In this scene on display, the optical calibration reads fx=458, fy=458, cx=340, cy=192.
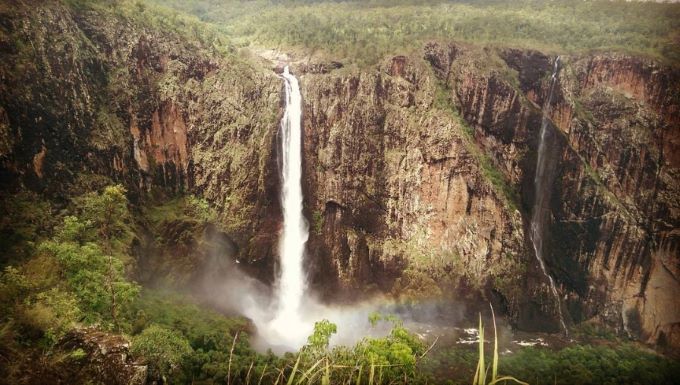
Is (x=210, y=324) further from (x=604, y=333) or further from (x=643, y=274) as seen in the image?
(x=643, y=274)

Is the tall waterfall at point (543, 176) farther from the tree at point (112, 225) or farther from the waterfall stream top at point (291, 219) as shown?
the tree at point (112, 225)

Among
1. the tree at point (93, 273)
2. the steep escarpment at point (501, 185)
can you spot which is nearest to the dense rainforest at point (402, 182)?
the steep escarpment at point (501, 185)

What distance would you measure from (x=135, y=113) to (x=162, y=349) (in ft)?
53.0

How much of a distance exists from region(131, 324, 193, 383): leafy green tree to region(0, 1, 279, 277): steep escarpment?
1035 centimetres

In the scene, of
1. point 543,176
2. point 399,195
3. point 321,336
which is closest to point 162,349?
point 321,336

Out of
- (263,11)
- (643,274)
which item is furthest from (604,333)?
(263,11)

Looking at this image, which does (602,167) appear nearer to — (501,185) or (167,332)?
(501,185)

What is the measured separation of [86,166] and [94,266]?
890 cm

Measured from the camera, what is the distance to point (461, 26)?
39500 millimetres

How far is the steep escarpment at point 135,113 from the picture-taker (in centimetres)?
2239

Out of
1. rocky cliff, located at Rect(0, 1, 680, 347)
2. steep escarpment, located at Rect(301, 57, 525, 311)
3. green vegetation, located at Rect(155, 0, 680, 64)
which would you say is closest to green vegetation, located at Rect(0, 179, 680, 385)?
rocky cliff, located at Rect(0, 1, 680, 347)

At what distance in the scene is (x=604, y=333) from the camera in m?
31.1

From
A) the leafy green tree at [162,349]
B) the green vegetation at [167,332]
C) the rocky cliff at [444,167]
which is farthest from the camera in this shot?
the rocky cliff at [444,167]

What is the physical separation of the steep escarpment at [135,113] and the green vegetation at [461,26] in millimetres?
7911
